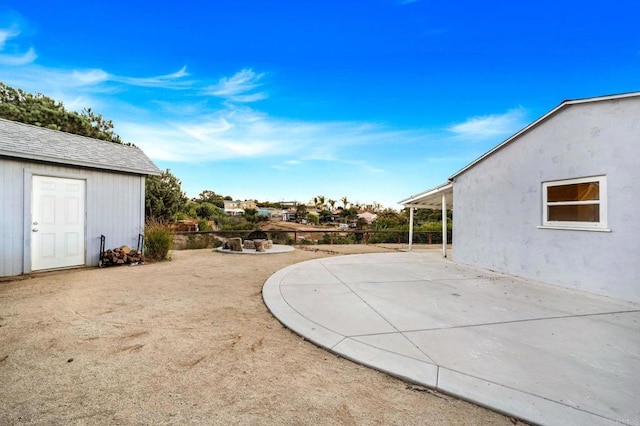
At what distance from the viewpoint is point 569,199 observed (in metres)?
4.79

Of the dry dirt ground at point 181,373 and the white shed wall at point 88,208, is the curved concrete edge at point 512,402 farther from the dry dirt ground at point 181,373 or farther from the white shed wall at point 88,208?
the white shed wall at point 88,208

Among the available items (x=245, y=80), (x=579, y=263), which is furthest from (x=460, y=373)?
(x=245, y=80)

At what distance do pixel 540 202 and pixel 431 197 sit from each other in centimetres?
411

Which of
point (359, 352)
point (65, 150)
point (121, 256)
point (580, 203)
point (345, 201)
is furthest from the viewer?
point (345, 201)

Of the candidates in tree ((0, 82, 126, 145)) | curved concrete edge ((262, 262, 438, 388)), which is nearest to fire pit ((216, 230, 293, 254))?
curved concrete edge ((262, 262, 438, 388))

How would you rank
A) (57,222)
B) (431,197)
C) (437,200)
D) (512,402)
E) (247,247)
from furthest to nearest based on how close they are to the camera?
(437,200) → (247,247) → (431,197) → (57,222) → (512,402)

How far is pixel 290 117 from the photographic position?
37.9 feet

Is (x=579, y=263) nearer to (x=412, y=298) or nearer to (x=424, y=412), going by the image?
(x=412, y=298)

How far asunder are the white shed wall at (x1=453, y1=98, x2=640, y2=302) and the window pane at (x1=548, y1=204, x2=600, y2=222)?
0.21 metres

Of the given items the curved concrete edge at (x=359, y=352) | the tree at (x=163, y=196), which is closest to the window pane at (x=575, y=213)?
the curved concrete edge at (x=359, y=352)

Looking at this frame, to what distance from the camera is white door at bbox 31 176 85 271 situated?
5555 millimetres

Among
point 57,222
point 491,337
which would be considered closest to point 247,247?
point 57,222

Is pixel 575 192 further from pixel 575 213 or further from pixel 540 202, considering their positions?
pixel 540 202

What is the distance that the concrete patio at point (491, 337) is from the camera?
171 centimetres
